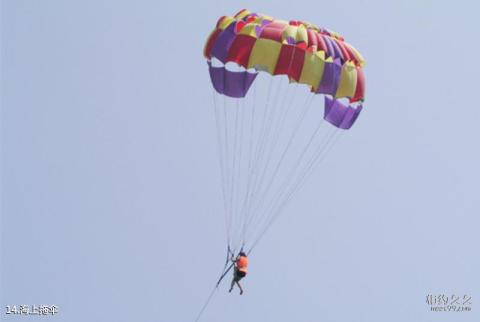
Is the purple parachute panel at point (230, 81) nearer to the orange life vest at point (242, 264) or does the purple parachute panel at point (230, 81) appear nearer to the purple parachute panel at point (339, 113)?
the purple parachute panel at point (339, 113)

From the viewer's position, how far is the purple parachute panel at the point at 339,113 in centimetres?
3959

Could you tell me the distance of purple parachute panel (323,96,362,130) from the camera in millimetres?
39594

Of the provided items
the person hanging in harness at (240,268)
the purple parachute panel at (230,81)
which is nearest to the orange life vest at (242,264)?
the person hanging in harness at (240,268)

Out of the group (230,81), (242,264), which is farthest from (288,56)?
(242,264)

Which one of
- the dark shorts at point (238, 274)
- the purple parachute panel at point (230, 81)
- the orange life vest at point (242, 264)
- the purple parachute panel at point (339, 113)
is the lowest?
the dark shorts at point (238, 274)

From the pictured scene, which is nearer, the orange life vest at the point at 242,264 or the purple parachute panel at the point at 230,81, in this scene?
the orange life vest at the point at 242,264

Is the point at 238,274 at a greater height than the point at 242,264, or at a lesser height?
lesser

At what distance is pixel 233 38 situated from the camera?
3862 centimetres

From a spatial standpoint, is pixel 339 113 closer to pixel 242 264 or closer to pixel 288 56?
pixel 288 56

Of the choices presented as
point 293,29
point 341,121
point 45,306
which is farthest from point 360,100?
point 45,306

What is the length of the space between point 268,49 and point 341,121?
3.64 m

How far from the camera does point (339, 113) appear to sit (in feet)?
130

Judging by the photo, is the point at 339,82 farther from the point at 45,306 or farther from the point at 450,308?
the point at 45,306

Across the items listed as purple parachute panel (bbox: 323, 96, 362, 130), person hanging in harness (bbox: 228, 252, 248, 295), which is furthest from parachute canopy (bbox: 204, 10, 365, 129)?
person hanging in harness (bbox: 228, 252, 248, 295)
